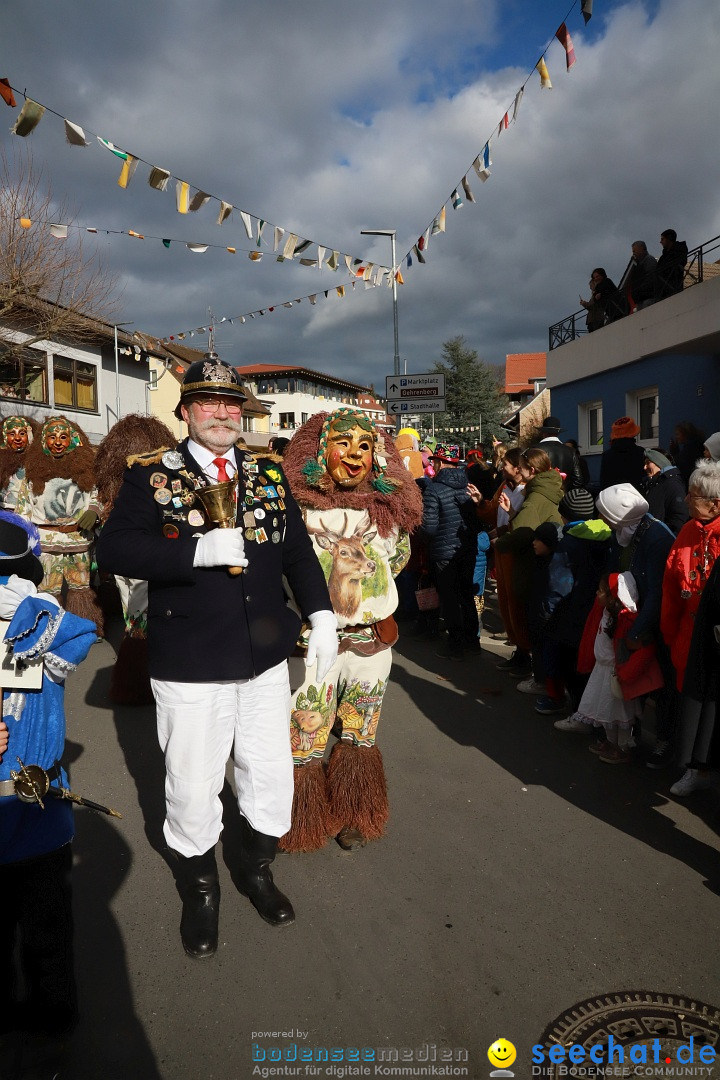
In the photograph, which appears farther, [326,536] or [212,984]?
[326,536]

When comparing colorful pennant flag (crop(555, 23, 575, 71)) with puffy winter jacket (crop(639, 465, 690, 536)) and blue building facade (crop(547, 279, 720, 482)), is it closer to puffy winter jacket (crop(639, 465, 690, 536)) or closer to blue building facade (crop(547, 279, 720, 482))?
puffy winter jacket (crop(639, 465, 690, 536))

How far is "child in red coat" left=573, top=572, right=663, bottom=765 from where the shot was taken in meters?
3.91

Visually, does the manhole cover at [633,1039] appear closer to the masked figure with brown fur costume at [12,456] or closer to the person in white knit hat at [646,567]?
the person in white knit hat at [646,567]

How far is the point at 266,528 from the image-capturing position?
104 inches

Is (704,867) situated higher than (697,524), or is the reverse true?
(697,524)

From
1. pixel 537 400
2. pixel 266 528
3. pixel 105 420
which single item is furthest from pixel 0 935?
pixel 537 400

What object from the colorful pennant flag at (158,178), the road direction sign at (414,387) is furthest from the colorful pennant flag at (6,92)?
the road direction sign at (414,387)

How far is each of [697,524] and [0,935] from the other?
347 centimetres

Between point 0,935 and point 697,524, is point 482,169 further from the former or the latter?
point 0,935

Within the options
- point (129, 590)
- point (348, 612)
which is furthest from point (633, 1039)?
point (129, 590)

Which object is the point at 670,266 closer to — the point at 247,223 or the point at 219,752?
the point at 247,223

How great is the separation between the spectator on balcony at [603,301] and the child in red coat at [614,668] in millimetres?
11027

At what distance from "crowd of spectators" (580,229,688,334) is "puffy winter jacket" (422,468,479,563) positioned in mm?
6765

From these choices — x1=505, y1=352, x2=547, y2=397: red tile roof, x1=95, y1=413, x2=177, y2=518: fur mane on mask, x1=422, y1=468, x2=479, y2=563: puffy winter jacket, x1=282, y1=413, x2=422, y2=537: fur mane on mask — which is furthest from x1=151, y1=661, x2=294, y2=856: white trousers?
x1=505, y1=352, x2=547, y2=397: red tile roof
